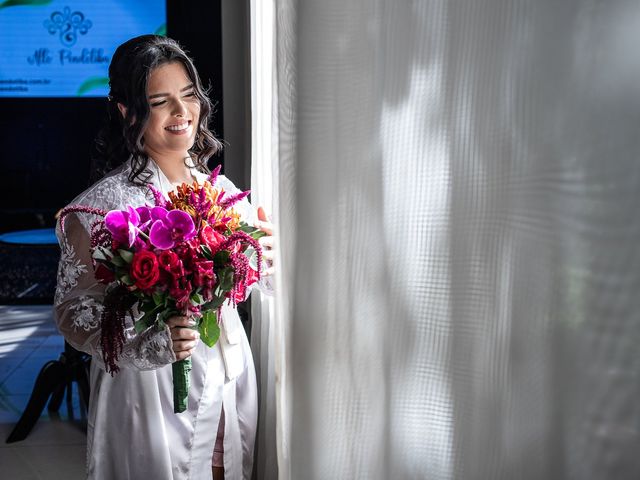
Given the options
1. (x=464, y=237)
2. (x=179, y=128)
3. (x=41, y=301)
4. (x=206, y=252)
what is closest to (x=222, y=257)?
(x=206, y=252)

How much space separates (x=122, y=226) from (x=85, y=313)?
0.25 metres

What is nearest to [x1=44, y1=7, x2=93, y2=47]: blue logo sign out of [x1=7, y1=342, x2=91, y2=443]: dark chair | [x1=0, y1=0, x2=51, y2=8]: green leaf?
[x1=0, y1=0, x2=51, y2=8]: green leaf

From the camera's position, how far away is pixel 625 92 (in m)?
0.65

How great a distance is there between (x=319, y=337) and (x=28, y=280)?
6.49 metres

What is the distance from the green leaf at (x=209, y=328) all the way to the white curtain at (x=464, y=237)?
52 centimetres

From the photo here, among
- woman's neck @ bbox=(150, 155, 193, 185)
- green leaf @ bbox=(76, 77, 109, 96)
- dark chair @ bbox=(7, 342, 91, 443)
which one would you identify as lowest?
dark chair @ bbox=(7, 342, 91, 443)

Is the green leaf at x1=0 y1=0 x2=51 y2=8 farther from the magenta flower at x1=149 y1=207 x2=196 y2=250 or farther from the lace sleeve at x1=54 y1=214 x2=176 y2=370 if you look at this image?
the magenta flower at x1=149 y1=207 x2=196 y2=250

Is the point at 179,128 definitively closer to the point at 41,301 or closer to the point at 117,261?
the point at 117,261

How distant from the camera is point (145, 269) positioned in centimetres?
133

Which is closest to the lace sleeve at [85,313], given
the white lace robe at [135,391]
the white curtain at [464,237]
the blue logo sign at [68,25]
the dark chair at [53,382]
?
the white lace robe at [135,391]

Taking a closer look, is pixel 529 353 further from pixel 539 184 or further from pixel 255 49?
pixel 255 49

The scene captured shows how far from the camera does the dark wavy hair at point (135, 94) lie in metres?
1.62

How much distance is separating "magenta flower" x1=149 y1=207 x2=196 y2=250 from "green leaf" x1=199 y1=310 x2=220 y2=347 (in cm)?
23

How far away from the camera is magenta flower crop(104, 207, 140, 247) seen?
1.36m
